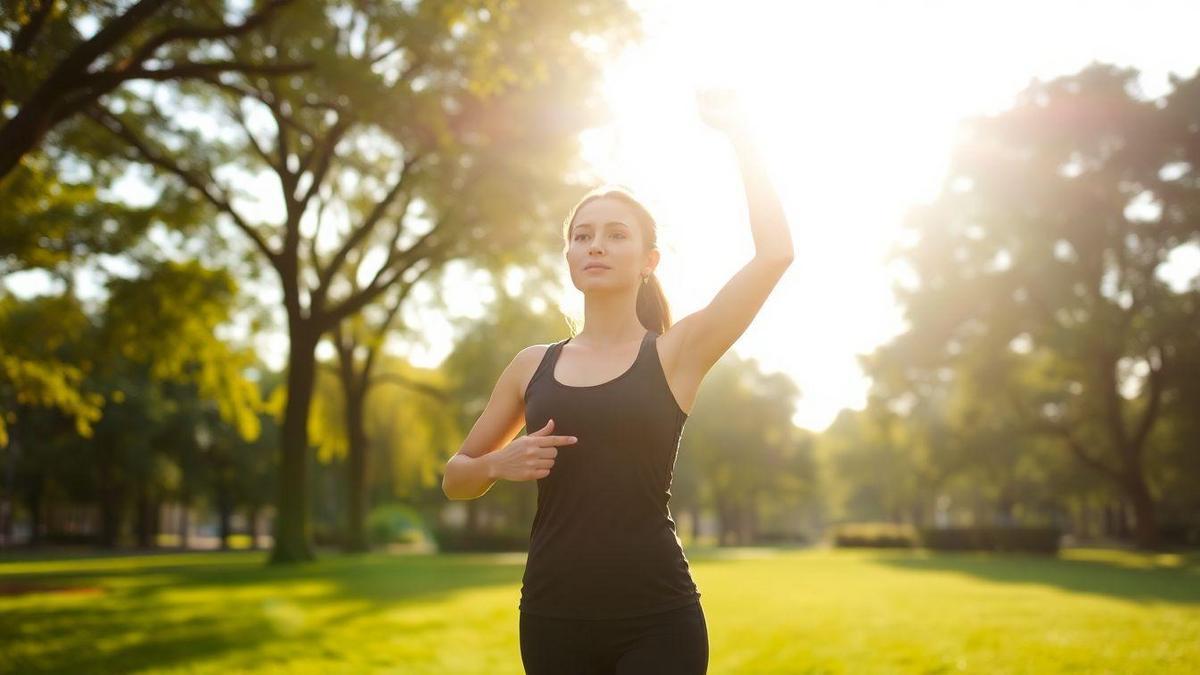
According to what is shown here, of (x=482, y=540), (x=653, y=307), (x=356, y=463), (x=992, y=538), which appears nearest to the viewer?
(x=653, y=307)

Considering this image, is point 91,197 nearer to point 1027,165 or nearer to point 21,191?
point 21,191

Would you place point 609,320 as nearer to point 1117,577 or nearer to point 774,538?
point 1117,577

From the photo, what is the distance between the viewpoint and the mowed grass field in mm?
11094

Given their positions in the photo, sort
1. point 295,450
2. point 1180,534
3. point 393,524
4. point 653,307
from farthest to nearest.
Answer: point 393,524
point 1180,534
point 295,450
point 653,307

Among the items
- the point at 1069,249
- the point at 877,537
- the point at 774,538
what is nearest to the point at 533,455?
the point at 1069,249

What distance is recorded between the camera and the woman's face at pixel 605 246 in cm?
317

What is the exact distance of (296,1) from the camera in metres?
13.4

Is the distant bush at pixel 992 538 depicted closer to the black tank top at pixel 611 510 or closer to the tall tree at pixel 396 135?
the tall tree at pixel 396 135

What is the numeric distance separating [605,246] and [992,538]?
53.0 m

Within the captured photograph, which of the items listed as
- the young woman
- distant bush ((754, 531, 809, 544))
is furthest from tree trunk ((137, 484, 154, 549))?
the young woman

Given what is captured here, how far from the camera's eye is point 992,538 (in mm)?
50906

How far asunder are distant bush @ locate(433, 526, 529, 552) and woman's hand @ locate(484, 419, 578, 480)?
4991cm

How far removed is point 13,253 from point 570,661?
18.3 m

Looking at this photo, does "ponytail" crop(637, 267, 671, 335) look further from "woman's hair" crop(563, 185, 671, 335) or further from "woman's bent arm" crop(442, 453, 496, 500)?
"woman's bent arm" crop(442, 453, 496, 500)
